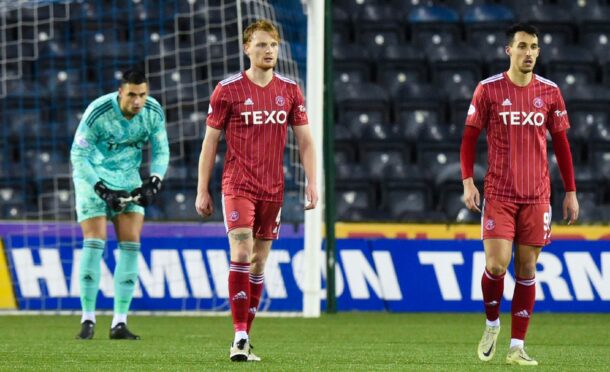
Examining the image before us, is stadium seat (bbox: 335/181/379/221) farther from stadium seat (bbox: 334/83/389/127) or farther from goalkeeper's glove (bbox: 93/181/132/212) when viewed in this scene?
Result: goalkeeper's glove (bbox: 93/181/132/212)

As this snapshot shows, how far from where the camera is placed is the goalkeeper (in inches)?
351

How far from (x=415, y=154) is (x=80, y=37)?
14.4ft

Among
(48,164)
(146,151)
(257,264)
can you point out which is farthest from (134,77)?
(48,164)

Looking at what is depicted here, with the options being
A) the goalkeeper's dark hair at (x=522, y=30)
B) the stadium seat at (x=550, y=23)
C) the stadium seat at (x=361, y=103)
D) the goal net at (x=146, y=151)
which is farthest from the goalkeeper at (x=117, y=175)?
the stadium seat at (x=550, y=23)

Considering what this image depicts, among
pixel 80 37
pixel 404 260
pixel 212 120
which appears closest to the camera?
pixel 212 120

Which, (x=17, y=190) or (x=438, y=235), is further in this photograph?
(x=17, y=190)

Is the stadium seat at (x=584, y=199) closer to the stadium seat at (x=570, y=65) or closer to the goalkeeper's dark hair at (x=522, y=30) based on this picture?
the stadium seat at (x=570, y=65)

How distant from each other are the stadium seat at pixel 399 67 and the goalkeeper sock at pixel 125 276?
757cm

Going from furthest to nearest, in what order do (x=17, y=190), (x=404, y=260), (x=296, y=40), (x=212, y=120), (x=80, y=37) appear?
(x=80, y=37)
(x=17, y=190)
(x=296, y=40)
(x=404, y=260)
(x=212, y=120)

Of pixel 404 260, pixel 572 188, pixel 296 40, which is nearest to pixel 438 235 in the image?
pixel 404 260

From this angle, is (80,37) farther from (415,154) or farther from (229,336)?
(229,336)

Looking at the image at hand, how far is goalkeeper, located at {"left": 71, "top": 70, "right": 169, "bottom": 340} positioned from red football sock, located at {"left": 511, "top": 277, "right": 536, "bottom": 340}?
118 inches

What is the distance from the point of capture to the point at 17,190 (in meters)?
14.7

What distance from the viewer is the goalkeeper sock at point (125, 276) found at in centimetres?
899
